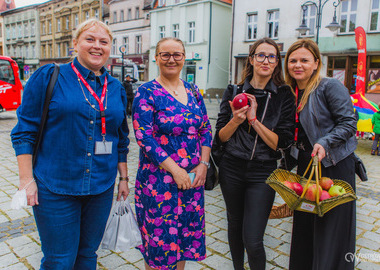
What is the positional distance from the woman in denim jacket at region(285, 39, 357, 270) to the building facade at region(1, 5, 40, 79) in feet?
175

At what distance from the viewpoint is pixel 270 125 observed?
97.3 inches

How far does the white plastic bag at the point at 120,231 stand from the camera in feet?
7.59

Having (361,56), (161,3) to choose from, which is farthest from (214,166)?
(161,3)

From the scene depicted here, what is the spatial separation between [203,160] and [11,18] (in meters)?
62.4

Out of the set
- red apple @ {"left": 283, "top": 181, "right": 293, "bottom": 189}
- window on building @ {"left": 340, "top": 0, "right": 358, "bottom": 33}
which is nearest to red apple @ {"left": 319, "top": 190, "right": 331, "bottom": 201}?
red apple @ {"left": 283, "top": 181, "right": 293, "bottom": 189}

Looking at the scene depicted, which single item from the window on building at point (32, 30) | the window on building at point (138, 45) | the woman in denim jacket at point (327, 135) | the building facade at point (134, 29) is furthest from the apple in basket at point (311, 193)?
the window on building at point (32, 30)

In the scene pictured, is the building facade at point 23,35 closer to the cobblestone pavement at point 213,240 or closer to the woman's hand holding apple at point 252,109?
the cobblestone pavement at point 213,240

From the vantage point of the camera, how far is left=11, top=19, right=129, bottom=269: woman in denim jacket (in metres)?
1.86

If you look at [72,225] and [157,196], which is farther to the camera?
[157,196]

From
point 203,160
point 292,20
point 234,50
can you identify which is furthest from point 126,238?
point 234,50

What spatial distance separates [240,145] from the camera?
2498mm

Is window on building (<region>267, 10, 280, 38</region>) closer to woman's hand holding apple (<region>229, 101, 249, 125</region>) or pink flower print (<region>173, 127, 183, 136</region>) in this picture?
woman's hand holding apple (<region>229, 101, 249, 125</region>)

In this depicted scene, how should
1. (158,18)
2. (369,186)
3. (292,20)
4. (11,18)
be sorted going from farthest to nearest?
1. (11,18)
2. (158,18)
3. (292,20)
4. (369,186)

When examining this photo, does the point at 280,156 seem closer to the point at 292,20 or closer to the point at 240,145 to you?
the point at 240,145
